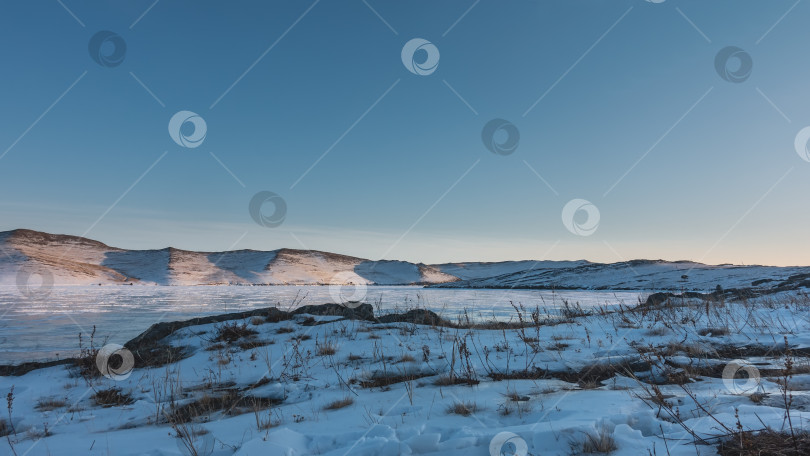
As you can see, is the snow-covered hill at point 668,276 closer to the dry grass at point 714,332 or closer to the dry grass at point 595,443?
the dry grass at point 714,332

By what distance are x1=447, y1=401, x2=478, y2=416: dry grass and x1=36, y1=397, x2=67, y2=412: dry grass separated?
12.0 ft

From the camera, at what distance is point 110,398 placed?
387 cm

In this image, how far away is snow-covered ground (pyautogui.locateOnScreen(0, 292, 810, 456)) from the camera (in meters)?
2.14

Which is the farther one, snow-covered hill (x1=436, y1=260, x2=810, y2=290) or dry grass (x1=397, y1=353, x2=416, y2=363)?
snow-covered hill (x1=436, y1=260, x2=810, y2=290)

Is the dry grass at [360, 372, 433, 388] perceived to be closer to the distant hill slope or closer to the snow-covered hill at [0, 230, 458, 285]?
the distant hill slope

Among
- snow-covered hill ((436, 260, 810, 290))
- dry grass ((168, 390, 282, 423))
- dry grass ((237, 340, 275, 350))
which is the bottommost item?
dry grass ((168, 390, 282, 423))

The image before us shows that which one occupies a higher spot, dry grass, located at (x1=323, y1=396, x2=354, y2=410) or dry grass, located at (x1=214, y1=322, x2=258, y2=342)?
dry grass, located at (x1=214, y1=322, x2=258, y2=342)

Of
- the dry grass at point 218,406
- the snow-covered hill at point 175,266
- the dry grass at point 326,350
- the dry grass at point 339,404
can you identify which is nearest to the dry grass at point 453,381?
the dry grass at point 339,404

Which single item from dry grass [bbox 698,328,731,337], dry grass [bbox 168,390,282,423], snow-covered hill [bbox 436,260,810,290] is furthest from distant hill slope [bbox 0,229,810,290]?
dry grass [bbox 168,390,282,423]

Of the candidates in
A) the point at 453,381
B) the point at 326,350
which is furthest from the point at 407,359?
the point at 326,350

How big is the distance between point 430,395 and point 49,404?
3.60 meters

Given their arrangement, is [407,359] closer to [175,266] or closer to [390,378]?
[390,378]

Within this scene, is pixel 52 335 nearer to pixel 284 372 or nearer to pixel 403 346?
pixel 284 372

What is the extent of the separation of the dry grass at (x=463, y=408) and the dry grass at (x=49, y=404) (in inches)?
144
